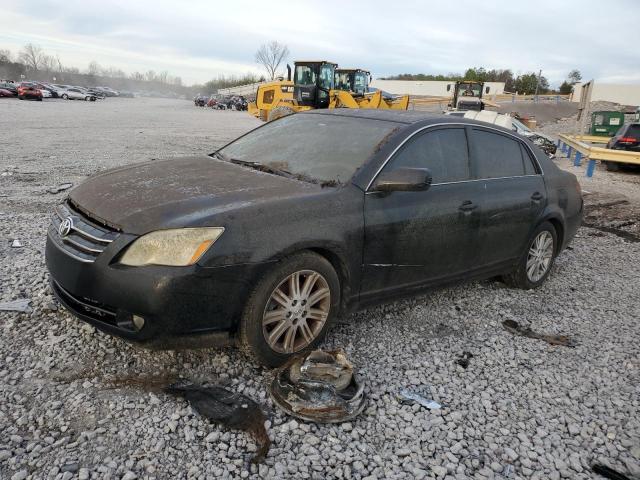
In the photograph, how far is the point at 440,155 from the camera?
4.12 metres

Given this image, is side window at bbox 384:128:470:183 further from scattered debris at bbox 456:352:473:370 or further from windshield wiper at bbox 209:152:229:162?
windshield wiper at bbox 209:152:229:162

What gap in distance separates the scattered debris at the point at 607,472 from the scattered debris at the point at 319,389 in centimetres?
125

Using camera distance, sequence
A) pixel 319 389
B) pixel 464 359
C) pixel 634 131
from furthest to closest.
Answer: pixel 634 131
pixel 464 359
pixel 319 389

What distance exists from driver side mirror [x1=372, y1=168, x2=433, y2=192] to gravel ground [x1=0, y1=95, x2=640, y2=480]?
1.14 metres

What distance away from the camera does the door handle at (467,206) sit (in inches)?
162

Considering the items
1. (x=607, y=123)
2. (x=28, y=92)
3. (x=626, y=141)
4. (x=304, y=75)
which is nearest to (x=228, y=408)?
(x=626, y=141)

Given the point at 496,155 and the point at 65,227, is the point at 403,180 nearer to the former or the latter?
the point at 496,155

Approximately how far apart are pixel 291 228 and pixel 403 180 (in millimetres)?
882

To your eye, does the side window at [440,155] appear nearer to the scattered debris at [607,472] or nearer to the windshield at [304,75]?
the scattered debris at [607,472]

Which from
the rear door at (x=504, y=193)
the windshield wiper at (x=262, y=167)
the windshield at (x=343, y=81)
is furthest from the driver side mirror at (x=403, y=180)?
the windshield at (x=343, y=81)

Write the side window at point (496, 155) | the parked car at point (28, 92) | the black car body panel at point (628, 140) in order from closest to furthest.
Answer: the side window at point (496, 155)
the black car body panel at point (628, 140)
the parked car at point (28, 92)

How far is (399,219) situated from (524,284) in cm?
213

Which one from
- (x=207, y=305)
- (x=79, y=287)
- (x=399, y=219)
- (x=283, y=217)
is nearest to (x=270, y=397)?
(x=207, y=305)

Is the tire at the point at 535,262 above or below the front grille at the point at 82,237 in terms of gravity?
below
